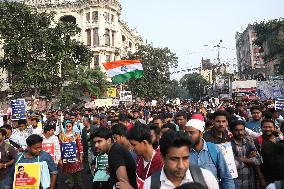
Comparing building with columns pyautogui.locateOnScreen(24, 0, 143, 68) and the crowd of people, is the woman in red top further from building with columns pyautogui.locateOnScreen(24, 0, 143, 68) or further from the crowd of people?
building with columns pyautogui.locateOnScreen(24, 0, 143, 68)

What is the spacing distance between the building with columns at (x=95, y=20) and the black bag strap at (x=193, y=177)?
46008 millimetres

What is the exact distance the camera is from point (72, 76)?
124 ft

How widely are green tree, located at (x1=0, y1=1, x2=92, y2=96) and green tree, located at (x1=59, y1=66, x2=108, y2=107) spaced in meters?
5.80

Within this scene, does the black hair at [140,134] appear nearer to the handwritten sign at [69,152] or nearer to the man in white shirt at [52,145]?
the handwritten sign at [69,152]

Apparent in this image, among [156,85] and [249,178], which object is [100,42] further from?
[249,178]

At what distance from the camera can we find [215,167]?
12.4 ft

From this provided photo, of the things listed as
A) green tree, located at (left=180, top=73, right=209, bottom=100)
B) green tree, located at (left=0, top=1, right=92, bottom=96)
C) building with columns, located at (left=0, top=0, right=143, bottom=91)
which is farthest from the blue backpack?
green tree, located at (left=180, top=73, right=209, bottom=100)

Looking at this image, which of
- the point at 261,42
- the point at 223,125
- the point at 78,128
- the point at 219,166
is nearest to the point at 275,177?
the point at 223,125

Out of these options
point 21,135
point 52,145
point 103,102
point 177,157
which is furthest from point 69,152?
point 103,102

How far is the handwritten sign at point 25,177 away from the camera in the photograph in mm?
4996

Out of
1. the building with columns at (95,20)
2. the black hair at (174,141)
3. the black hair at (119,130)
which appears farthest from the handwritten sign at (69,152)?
the building with columns at (95,20)

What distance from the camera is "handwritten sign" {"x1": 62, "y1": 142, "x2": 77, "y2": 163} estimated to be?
8.32 meters

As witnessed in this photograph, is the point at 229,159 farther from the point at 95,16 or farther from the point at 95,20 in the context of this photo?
the point at 95,16

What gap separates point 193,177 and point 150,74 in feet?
145
